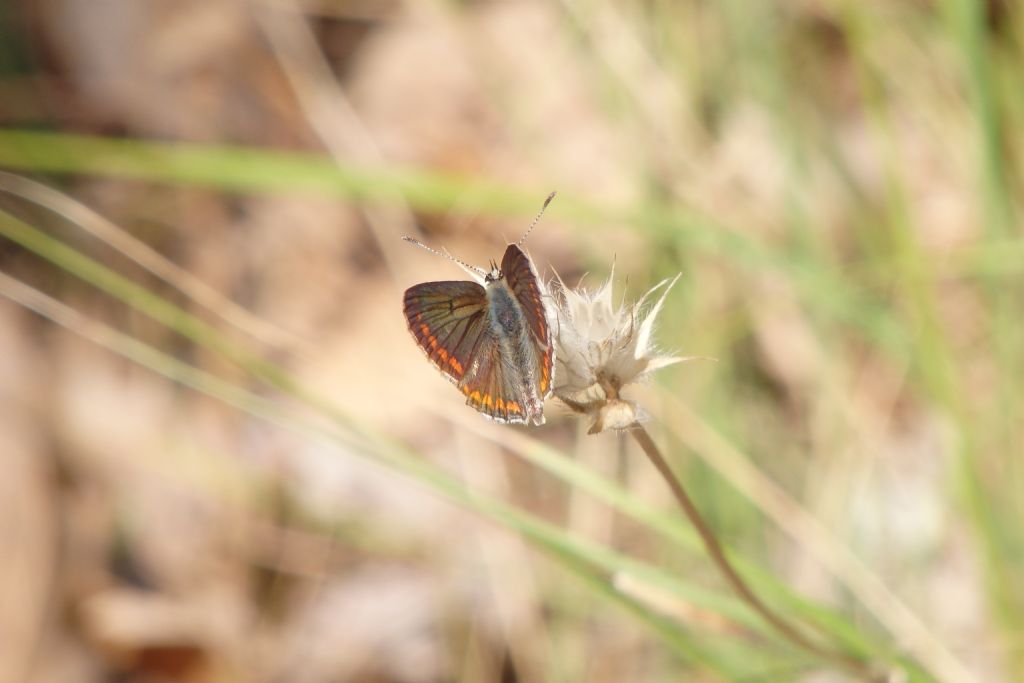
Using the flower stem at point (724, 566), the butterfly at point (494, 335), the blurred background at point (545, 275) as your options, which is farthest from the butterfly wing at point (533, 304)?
the blurred background at point (545, 275)

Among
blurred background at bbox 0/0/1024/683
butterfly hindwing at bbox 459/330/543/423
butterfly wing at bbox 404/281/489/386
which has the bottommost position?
butterfly hindwing at bbox 459/330/543/423

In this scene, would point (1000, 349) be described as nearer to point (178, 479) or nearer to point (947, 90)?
point (947, 90)

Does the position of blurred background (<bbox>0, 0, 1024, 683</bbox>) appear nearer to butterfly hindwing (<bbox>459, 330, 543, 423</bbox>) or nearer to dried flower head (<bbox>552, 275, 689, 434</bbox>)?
butterfly hindwing (<bbox>459, 330, 543, 423</bbox>)

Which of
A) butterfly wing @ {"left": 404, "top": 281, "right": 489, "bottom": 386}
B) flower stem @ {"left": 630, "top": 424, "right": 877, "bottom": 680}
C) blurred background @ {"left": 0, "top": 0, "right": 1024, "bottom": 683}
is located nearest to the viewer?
flower stem @ {"left": 630, "top": 424, "right": 877, "bottom": 680}

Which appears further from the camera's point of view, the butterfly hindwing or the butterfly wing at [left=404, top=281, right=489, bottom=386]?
the butterfly wing at [left=404, top=281, right=489, bottom=386]

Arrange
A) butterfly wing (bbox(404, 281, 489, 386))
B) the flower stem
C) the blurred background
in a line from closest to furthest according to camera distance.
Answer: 1. the flower stem
2. butterfly wing (bbox(404, 281, 489, 386))
3. the blurred background

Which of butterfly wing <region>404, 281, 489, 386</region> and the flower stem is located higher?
butterfly wing <region>404, 281, 489, 386</region>

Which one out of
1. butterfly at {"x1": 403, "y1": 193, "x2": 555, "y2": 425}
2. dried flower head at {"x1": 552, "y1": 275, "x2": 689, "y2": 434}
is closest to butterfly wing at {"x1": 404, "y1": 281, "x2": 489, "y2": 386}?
butterfly at {"x1": 403, "y1": 193, "x2": 555, "y2": 425}

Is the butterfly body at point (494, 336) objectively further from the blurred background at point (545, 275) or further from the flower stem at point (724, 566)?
the blurred background at point (545, 275)
